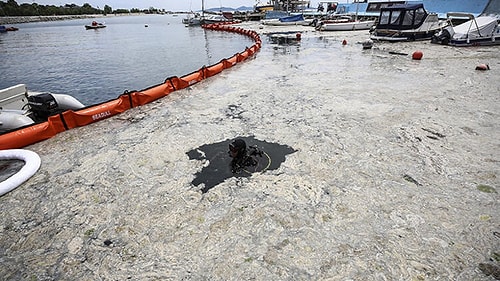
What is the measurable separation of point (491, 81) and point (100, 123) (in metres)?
12.4

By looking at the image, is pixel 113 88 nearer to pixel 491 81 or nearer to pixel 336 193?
pixel 336 193

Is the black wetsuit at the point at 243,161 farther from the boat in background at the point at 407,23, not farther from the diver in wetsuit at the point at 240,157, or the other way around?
the boat in background at the point at 407,23

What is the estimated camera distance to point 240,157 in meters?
4.46

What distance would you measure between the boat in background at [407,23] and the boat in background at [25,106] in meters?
19.7

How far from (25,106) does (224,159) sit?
686 centimetres

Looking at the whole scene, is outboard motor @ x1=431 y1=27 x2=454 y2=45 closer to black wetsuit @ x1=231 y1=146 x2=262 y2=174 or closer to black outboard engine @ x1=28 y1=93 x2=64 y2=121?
black wetsuit @ x1=231 y1=146 x2=262 y2=174

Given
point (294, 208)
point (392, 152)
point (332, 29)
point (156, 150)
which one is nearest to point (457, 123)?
point (392, 152)

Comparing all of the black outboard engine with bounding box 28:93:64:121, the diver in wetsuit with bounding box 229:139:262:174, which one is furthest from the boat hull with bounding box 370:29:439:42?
the black outboard engine with bounding box 28:93:64:121

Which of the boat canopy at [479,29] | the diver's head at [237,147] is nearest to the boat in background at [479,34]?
the boat canopy at [479,29]

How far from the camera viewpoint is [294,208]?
353 centimetres

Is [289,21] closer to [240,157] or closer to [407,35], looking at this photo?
[407,35]

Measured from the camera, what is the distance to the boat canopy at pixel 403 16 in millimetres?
16891

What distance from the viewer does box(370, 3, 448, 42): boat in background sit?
56.2 feet

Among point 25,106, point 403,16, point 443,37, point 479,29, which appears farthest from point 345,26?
point 25,106
